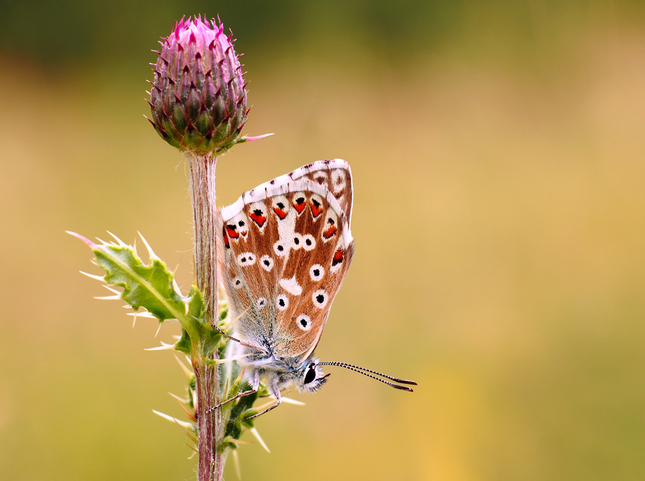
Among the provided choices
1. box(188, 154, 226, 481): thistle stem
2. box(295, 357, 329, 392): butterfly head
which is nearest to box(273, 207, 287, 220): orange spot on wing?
box(188, 154, 226, 481): thistle stem

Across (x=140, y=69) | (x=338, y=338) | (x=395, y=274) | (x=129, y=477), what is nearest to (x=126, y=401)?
(x=129, y=477)

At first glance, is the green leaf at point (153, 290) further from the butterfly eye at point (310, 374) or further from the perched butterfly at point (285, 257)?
the butterfly eye at point (310, 374)

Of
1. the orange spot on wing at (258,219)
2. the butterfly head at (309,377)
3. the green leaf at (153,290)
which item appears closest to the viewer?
the green leaf at (153,290)

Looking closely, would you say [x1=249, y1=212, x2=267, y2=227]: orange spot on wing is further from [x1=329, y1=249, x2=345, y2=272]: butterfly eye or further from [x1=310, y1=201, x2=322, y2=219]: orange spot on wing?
[x1=329, y1=249, x2=345, y2=272]: butterfly eye

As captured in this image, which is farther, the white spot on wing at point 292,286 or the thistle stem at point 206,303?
the white spot on wing at point 292,286

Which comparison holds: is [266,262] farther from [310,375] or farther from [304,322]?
[310,375]

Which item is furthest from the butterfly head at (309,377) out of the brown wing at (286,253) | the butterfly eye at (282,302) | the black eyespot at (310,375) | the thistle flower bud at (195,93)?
the thistle flower bud at (195,93)

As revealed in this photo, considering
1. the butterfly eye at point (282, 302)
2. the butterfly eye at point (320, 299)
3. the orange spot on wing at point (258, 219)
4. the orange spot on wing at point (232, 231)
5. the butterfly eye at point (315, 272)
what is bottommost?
the butterfly eye at point (282, 302)
